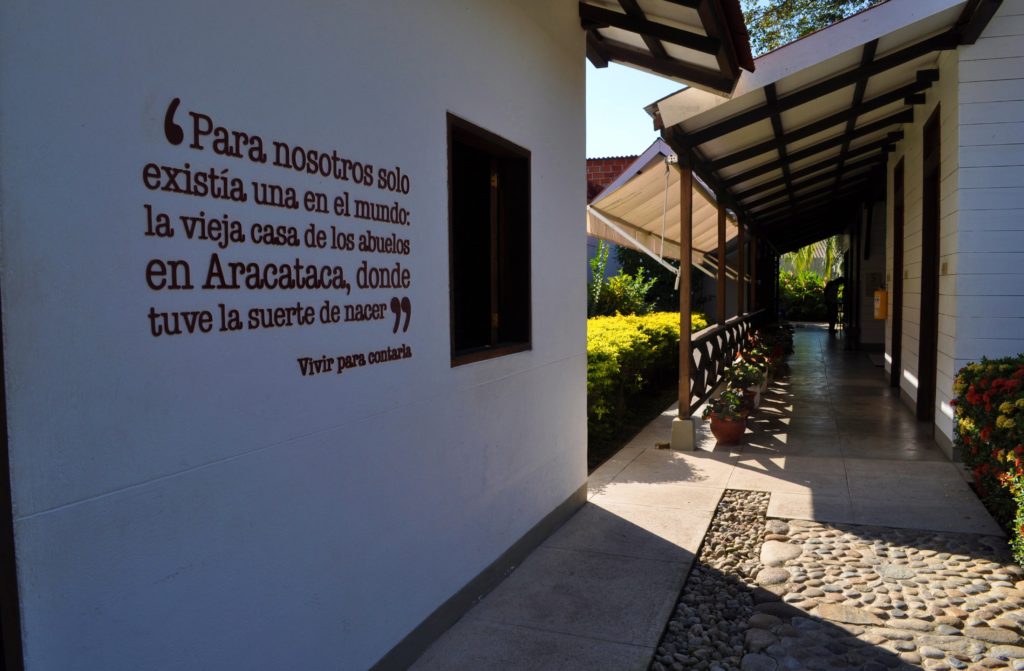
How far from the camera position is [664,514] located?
5.45m

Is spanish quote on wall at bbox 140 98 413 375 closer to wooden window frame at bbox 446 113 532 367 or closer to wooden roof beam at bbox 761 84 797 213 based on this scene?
wooden window frame at bbox 446 113 532 367

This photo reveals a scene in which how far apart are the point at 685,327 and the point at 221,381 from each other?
634 centimetres

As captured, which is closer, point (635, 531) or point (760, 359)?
point (635, 531)

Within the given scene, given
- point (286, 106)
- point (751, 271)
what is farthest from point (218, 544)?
point (751, 271)

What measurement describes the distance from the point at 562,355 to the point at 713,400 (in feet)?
10.8

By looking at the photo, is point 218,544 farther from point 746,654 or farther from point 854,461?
point 854,461

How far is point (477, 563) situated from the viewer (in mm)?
3918

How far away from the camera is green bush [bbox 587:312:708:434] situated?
7.86 meters

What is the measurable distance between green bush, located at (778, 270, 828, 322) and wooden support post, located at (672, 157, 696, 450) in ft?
90.3

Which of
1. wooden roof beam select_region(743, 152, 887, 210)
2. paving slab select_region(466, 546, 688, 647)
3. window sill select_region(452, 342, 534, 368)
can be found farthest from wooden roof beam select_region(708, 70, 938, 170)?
paving slab select_region(466, 546, 688, 647)

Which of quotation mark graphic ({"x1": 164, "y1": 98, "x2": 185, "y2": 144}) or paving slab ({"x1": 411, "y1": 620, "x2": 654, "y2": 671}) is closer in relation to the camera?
quotation mark graphic ({"x1": 164, "y1": 98, "x2": 185, "y2": 144})

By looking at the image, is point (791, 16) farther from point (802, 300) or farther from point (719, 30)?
point (719, 30)

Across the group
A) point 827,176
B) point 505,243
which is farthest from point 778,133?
point 827,176

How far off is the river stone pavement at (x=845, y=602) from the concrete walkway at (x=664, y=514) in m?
0.17
